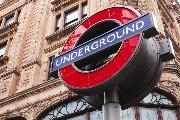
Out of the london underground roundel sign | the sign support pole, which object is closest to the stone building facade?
the london underground roundel sign

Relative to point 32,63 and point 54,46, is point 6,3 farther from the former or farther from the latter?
point 32,63

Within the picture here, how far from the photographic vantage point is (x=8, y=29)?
694 inches

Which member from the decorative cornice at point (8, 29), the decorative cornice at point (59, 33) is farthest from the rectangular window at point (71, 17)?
the decorative cornice at point (8, 29)

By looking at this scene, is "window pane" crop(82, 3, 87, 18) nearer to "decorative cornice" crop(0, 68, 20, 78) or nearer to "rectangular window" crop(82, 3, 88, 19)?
"rectangular window" crop(82, 3, 88, 19)

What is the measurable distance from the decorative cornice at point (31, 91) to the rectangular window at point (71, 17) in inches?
160

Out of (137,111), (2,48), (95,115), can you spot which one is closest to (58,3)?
(2,48)

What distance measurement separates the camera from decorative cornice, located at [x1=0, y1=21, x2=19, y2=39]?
57.0 ft

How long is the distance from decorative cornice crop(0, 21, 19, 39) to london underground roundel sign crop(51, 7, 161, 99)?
12.8 m

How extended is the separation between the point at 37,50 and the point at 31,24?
8.27ft

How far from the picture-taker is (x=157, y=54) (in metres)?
4.47

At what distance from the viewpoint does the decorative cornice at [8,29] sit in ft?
57.0

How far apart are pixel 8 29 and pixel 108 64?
46.4 ft

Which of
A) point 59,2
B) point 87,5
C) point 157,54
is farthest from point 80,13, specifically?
point 157,54

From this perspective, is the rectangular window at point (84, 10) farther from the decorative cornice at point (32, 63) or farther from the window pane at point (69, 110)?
the window pane at point (69, 110)
